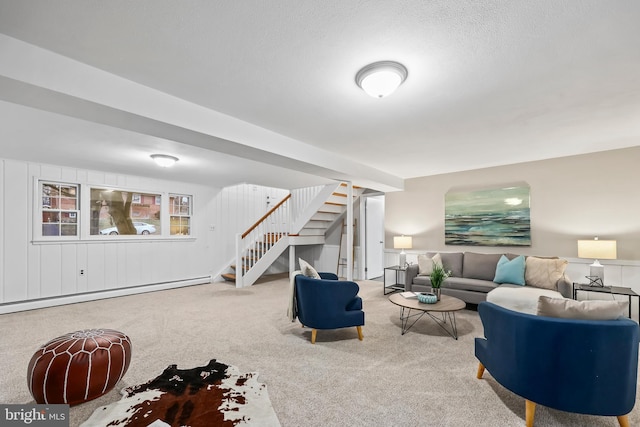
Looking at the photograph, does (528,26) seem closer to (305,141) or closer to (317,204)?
(305,141)

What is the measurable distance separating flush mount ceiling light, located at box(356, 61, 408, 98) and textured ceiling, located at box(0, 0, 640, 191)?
0.23 feet

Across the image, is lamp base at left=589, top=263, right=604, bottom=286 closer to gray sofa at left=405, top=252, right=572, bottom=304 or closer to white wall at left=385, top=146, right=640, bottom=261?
gray sofa at left=405, top=252, right=572, bottom=304

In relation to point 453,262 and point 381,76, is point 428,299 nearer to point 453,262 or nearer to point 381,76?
point 453,262

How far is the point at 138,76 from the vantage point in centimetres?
232

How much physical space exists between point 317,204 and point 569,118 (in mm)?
4791

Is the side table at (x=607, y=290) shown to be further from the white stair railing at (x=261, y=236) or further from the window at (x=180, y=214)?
the window at (x=180, y=214)

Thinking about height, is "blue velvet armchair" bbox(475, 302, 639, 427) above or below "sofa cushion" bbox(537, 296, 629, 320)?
below

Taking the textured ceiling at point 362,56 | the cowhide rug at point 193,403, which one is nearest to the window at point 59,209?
the textured ceiling at point 362,56

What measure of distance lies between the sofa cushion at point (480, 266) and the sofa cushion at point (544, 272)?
481 mm

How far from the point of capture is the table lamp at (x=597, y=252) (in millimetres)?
3976

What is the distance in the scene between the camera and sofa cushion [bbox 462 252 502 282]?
16.1ft

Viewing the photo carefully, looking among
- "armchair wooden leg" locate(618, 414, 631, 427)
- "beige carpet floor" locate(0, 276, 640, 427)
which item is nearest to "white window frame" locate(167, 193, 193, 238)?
"beige carpet floor" locate(0, 276, 640, 427)

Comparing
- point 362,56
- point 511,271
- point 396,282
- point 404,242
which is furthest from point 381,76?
point 396,282

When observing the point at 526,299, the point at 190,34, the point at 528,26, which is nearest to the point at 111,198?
the point at 190,34
